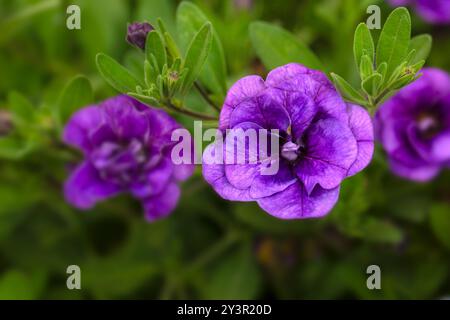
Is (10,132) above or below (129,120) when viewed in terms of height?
above

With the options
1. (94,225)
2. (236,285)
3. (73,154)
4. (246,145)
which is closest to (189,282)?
(236,285)

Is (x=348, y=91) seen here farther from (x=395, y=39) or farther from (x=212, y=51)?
(x=212, y=51)

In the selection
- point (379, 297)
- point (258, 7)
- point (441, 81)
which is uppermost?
point (258, 7)

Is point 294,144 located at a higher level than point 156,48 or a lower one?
lower

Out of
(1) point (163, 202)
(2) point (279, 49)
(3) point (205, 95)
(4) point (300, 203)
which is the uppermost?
(2) point (279, 49)

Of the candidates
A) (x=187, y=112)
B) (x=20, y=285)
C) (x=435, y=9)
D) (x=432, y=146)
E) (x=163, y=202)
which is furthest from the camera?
(x=435, y=9)

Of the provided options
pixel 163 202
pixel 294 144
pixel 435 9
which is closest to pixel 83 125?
pixel 163 202

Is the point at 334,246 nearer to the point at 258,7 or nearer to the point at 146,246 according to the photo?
the point at 146,246
